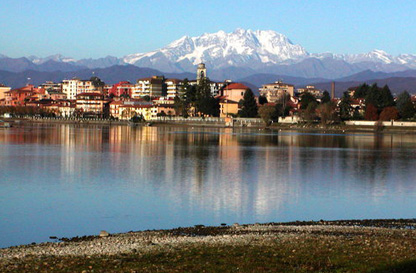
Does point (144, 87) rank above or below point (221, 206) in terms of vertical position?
above

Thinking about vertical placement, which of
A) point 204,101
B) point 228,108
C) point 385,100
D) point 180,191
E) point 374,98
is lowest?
point 180,191

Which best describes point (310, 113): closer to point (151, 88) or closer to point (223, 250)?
point (151, 88)

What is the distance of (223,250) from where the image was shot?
12.5 metres

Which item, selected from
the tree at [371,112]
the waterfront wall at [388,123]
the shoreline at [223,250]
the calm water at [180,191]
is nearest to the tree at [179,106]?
the waterfront wall at [388,123]

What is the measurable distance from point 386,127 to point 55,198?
293 feet

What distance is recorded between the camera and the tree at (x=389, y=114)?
107125 mm

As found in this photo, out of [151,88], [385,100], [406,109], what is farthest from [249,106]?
[151,88]

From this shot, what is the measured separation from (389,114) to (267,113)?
21818mm

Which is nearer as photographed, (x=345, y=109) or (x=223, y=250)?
(x=223, y=250)

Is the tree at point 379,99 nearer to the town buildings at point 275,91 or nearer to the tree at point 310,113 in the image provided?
the tree at point 310,113

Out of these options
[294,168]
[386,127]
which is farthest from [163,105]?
[294,168]

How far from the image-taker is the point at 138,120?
142 meters

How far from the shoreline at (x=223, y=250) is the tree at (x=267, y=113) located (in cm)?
10185

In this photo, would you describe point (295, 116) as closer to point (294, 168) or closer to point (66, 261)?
point (294, 168)
